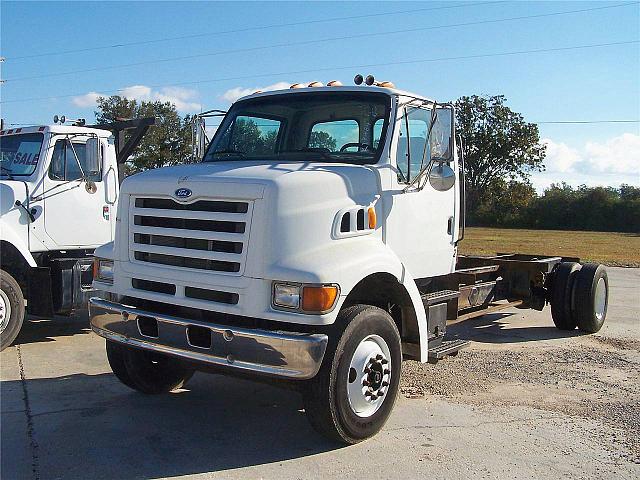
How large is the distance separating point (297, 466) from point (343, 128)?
284 cm

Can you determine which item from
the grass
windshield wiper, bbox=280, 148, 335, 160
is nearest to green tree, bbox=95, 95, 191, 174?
windshield wiper, bbox=280, 148, 335, 160

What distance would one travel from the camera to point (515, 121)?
6322 centimetres

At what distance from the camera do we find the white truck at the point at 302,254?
4.40m

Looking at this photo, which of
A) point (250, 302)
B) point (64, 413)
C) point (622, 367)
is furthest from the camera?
point (622, 367)

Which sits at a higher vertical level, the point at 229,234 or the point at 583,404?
the point at 229,234

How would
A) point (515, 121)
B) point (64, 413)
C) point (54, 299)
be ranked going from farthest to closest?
point (515, 121) → point (54, 299) → point (64, 413)

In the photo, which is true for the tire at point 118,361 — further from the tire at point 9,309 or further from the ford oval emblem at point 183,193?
the tire at point 9,309

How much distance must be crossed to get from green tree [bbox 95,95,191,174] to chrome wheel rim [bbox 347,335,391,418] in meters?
6.61

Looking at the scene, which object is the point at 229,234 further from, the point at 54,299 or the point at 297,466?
the point at 54,299

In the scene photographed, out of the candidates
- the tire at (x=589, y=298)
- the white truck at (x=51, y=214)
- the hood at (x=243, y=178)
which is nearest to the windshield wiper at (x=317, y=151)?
the hood at (x=243, y=178)

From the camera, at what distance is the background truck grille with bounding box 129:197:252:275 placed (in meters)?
4.51

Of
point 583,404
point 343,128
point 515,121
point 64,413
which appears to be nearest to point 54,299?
point 64,413

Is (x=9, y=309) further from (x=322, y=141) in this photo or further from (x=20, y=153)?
(x=322, y=141)

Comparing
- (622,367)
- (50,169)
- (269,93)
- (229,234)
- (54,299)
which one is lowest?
(622,367)
